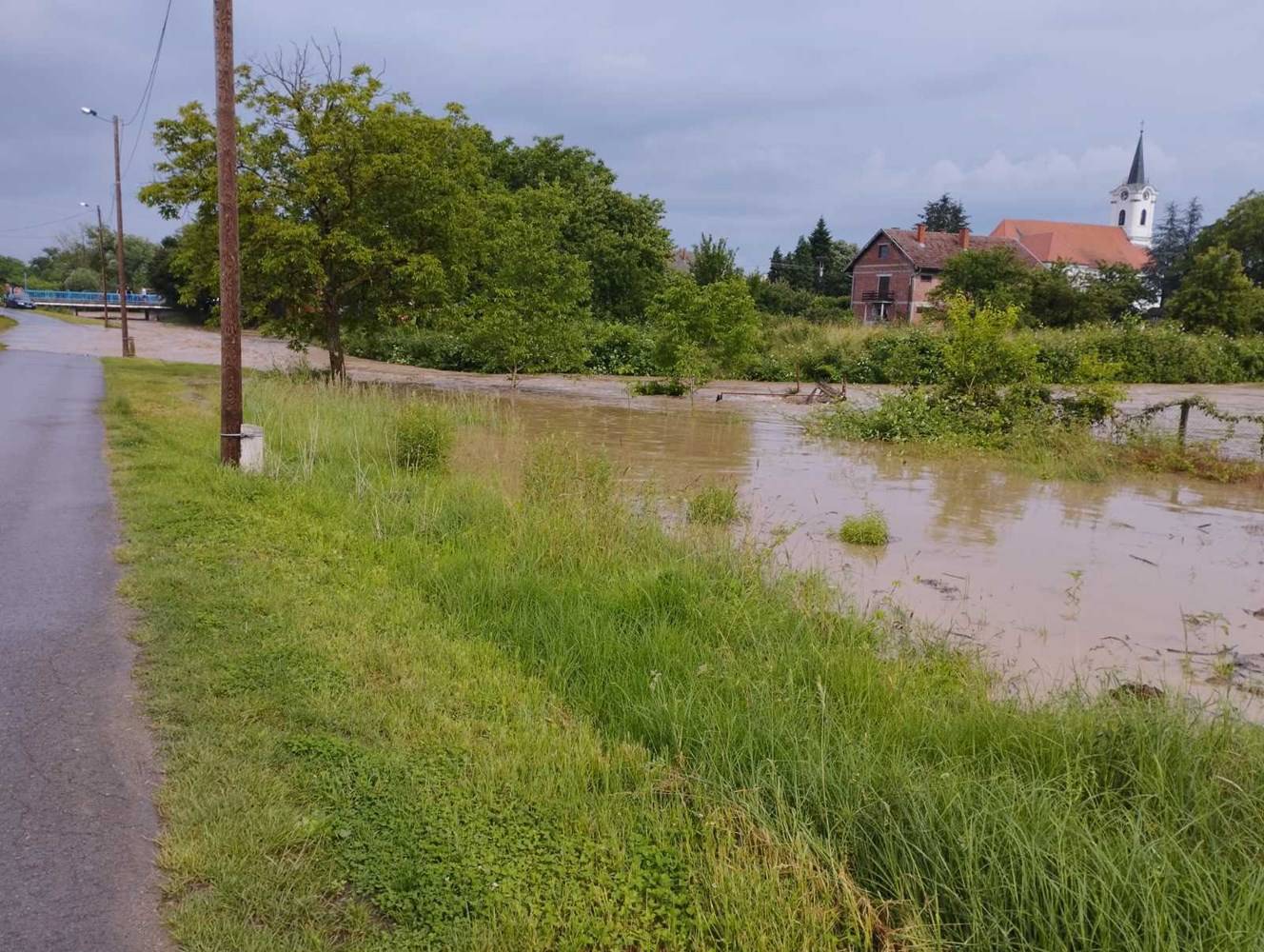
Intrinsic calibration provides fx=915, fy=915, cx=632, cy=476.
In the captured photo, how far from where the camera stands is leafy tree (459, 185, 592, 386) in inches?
1149

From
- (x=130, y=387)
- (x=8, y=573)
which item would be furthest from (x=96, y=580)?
(x=130, y=387)

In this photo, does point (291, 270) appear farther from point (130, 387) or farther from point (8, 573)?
point (8, 573)

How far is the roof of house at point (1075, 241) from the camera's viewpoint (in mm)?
102625

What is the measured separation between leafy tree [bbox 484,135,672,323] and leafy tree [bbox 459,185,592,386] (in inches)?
906

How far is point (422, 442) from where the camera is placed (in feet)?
41.9

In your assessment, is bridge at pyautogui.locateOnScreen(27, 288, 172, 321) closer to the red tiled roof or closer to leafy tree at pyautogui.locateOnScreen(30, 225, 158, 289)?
leafy tree at pyautogui.locateOnScreen(30, 225, 158, 289)

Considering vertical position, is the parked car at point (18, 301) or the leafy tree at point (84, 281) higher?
the leafy tree at point (84, 281)

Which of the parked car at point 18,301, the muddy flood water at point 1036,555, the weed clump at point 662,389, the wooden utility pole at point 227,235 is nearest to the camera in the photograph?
the muddy flood water at point 1036,555

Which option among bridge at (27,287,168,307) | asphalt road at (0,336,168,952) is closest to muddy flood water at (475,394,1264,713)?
asphalt road at (0,336,168,952)

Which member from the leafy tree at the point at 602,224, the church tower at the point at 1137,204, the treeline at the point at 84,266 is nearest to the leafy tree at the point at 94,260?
the treeline at the point at 84,266

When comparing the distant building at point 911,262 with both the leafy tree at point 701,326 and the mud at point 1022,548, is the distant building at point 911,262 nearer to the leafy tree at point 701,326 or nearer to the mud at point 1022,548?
the leafy tree at point 701,326

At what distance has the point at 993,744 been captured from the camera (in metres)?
4.29

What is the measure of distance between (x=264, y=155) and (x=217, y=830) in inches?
992

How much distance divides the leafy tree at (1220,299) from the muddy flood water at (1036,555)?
49690mm
